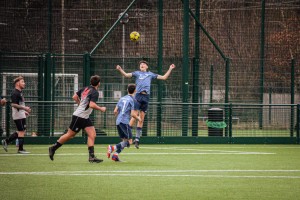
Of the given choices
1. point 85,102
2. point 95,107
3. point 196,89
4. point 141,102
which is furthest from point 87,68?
point 95,107

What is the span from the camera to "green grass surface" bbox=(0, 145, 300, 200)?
32.4ft

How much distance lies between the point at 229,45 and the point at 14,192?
18.7m

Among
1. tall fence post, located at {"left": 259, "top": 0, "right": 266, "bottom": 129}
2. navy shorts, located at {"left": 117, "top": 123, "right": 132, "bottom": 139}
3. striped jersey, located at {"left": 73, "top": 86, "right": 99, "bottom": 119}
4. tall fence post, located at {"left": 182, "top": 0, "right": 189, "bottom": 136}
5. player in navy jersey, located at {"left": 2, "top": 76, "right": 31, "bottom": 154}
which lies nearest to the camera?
striped jersey, located at {"left": 73, "top": 86, "right": 99, "bottom": 119}

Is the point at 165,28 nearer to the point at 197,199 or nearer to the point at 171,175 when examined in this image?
the point at 171,175

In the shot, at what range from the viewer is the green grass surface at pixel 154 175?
989 cm

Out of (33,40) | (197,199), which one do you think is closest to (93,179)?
(197,199)

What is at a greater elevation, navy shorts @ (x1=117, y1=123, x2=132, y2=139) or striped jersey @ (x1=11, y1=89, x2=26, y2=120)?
striped jersey @ (x1=11, y1=89, x2=26, y2=120)

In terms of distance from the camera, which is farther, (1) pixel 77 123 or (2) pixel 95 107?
(1) pixel 77 123

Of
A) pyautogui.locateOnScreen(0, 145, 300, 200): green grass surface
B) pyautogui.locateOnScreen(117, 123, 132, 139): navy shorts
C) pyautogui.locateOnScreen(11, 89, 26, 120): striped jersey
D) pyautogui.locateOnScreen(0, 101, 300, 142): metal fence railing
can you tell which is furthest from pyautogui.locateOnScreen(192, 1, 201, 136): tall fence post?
pyautogui.locateOnScreen(117, 123, 132, 139): navy shorts

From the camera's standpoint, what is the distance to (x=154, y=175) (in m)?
12.2

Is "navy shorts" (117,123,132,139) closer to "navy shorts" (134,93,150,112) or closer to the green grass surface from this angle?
the green grass surface

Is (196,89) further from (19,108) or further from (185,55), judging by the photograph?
(19,108)

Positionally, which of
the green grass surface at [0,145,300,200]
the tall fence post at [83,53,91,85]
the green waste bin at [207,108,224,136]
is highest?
the tall fence post at [83,53,91,85]

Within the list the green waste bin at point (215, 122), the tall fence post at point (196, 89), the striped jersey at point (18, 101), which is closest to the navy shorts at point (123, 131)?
the striped jersey at point (18, 101)
